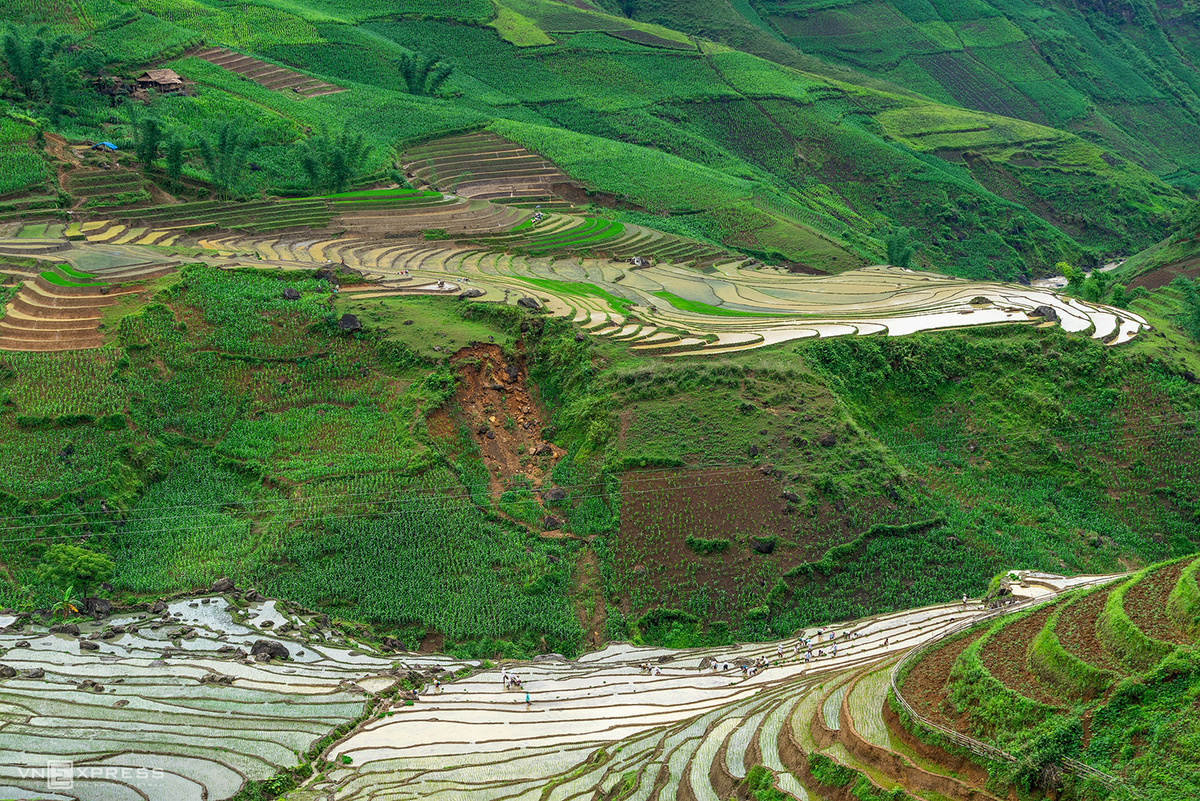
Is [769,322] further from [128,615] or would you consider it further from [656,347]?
[128,615]

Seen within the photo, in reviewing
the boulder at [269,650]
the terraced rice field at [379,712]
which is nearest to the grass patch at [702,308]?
the terraced rice field at [379,712]

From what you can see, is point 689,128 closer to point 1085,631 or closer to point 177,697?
point 177,697

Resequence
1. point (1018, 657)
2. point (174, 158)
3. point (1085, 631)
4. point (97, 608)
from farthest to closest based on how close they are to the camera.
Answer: point (174, 158) → point (97, 608) → point (1018, 657) → point (1085, 631)

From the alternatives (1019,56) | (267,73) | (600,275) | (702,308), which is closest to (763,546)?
(702,308)

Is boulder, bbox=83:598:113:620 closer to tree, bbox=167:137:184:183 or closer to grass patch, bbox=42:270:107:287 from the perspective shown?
grass patch, bbox=42:270:107:287

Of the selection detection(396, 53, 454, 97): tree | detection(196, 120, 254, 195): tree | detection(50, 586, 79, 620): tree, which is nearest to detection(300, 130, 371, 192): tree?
detection(196, 120, 254, 195): tree

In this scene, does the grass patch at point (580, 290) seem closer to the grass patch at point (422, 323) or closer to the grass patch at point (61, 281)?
the grass patch at point (422, 323)

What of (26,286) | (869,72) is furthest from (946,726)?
(869,72)
